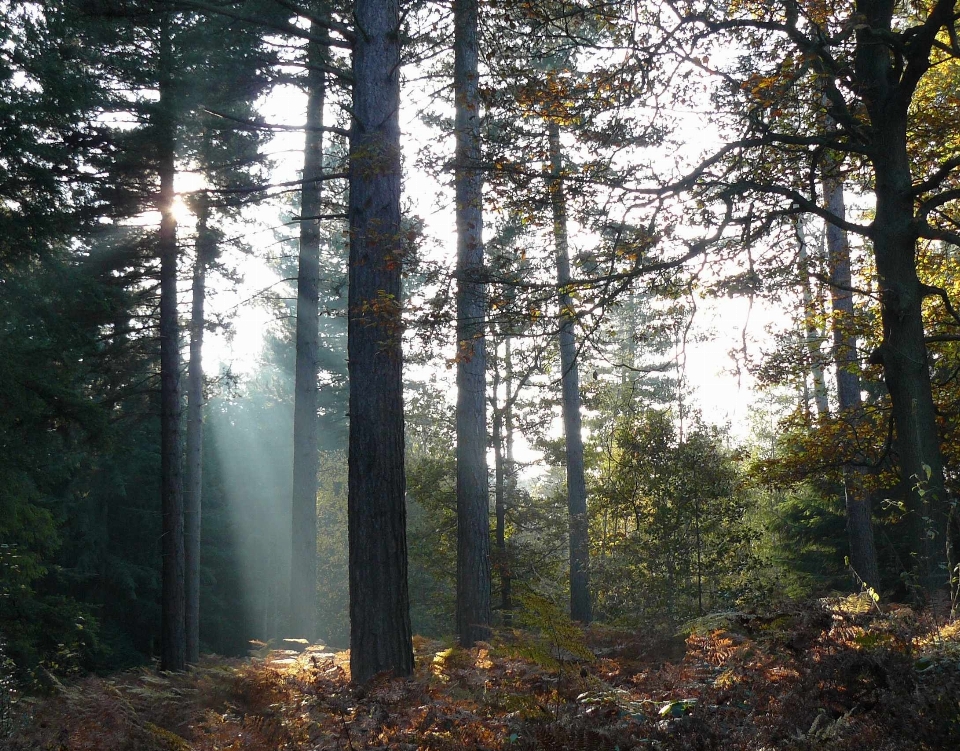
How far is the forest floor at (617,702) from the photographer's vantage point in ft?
11.8

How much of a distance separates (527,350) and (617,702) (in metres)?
4.03

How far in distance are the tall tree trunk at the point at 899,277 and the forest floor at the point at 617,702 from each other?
137 cm

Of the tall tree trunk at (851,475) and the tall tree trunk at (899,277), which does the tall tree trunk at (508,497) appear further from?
the tall tree trunk at (899,277)

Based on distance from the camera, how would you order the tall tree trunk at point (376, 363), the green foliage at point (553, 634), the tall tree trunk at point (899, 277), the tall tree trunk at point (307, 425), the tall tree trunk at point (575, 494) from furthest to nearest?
the tall tree trunk at point (575, 494)
the tall tree trunk at point (307, 425)
the tall tree trunk at point (376, 363)
the tall tree trunk at point (899, 277)
the green foliage at point (553, 634)

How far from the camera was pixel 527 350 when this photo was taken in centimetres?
771

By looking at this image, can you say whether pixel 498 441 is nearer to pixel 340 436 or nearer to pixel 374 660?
pixel 374 660

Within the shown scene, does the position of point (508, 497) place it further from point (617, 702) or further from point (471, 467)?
point (617, 702)

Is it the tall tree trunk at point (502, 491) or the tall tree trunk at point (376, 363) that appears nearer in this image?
the tall tree trunk at point (376, 363)

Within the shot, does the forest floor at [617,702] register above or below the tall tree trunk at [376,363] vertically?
below

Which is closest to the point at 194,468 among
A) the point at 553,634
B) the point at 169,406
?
the point at 169,406

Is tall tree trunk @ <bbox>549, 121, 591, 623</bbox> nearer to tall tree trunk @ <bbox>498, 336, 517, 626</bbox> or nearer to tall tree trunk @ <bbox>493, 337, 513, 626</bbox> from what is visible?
tall tree trunk @ <bbox>498, 336, 517, 626</bbox>

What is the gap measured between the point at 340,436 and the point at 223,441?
15.9 feet

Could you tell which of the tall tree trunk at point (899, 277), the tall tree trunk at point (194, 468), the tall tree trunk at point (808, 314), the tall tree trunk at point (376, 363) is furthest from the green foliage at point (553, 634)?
the tall tree trunk at point (194, 468)

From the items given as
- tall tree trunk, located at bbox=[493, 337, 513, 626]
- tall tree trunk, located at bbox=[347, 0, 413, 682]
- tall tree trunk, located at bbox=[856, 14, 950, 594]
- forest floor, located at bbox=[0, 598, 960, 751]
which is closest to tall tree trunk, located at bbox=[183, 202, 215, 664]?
tall tree trunk, located at bbox=[493, 337, 513, 626]
